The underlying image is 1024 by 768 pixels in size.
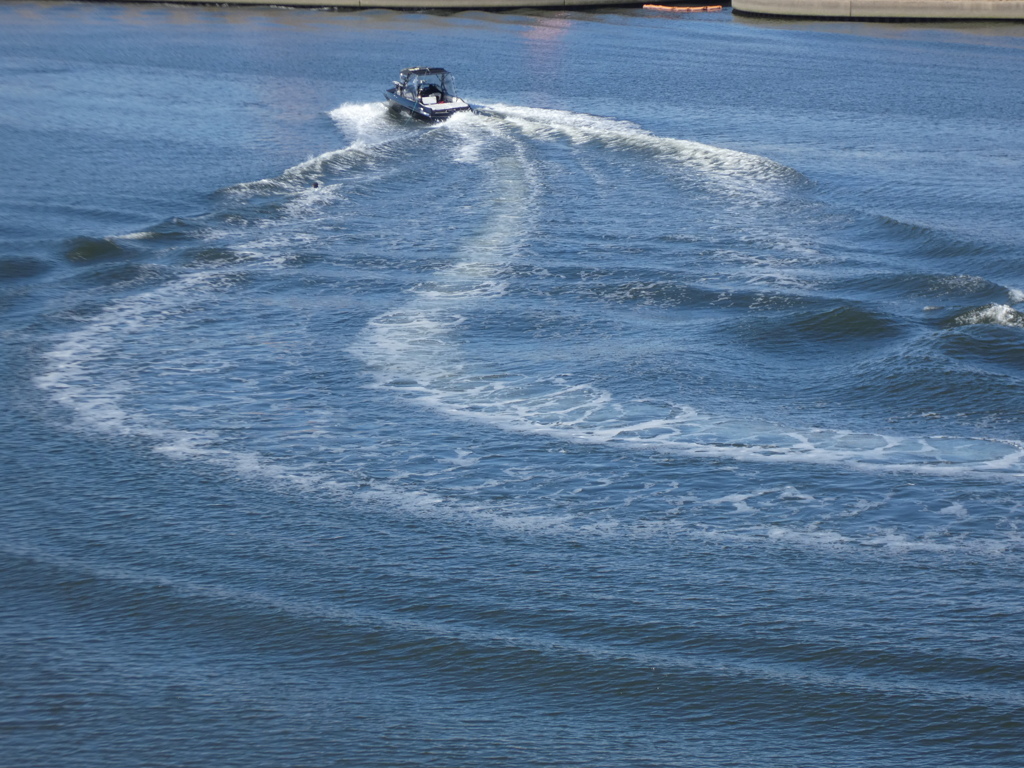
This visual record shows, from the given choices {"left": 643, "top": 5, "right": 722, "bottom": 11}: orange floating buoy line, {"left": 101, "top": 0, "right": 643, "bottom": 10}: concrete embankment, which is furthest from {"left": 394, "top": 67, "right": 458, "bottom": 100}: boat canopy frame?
{"left": 643, "top": 5, "right": 722, "bottom": 11}: orange floating buoy line

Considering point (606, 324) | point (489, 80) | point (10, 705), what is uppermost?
point (489, 80)

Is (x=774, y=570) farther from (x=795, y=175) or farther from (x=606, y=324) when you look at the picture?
(x=795, y=175)

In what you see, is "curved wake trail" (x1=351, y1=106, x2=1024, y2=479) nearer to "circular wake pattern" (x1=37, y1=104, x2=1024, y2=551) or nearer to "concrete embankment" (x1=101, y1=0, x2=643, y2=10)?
"circular wake pattern" (x1=37, y1=104, x2=1024, y2=551)

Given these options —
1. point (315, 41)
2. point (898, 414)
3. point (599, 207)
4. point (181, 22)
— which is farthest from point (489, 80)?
point (898, 414)

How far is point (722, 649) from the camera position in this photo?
1274 centimetres

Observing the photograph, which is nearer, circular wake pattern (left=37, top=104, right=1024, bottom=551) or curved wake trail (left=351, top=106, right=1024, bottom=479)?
circular wake pattern (left=37, top=104, right=1024, bottom=551)

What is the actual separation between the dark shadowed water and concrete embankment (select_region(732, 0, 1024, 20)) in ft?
172

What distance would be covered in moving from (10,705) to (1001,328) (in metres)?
19.4

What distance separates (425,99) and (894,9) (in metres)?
54.6

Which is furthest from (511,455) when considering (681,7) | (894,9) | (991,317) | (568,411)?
(681,7)

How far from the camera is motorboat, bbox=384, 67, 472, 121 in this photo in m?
49.4

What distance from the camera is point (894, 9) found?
298 ft

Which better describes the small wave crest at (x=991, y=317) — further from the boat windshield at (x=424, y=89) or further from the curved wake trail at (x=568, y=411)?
the boat windshield at (x=424, y=89)

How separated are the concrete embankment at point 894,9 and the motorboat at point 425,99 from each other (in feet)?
166
